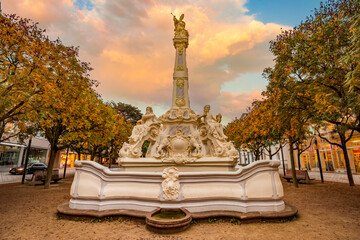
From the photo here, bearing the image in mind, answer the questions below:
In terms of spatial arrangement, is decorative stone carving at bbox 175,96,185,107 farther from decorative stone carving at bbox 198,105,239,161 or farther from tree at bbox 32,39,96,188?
tree at bbox 32,39,96,188

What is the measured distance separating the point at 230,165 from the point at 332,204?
12.9 feet

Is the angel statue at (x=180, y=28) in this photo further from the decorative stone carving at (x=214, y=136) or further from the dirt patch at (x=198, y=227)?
the dirt patch at (x=198, y=227)

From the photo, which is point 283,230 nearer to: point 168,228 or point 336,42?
point 168,228

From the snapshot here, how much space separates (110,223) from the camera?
197 inches

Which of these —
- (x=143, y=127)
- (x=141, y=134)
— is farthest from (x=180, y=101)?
(x=141, y=134)

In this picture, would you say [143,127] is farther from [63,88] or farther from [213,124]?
[63,88]

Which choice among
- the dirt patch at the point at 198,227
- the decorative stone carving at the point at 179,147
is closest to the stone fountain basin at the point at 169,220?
the dirt patch at the point at 198,227

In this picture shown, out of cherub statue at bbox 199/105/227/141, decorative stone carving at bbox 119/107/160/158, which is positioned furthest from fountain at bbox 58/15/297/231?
cherub statue at bbox 199/105/227/141

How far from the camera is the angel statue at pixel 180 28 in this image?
12.1 metres

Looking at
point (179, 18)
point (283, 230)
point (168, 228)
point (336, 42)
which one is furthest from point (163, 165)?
point (179, 18)

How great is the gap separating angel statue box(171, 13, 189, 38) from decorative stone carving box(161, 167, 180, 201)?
9525 millimetres

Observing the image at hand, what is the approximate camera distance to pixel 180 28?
12203mm

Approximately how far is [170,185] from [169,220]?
3.17 feet

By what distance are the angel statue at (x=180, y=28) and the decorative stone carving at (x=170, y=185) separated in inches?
375
